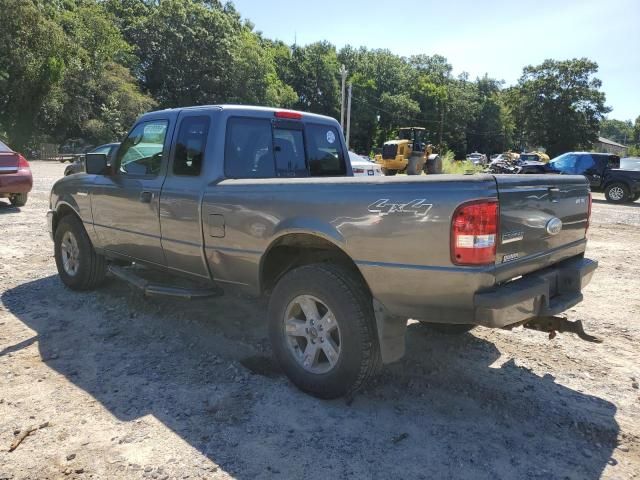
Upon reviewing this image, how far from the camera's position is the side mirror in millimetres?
4949

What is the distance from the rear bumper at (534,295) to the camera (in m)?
2.72

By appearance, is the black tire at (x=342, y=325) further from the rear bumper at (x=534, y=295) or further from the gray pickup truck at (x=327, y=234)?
the rear bumper at (x=534, y=295)

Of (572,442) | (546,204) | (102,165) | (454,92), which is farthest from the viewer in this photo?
(454,92)

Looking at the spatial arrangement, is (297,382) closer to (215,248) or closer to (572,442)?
(215,248)

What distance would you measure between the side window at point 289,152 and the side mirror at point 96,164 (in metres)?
1.84

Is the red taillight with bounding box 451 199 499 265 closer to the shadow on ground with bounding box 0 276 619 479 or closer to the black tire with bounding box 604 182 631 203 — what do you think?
the shadow on ground with bounding box 0 276 619 479

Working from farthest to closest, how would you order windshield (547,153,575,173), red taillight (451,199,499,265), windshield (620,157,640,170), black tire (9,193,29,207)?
windshield (547,153,575,173), windshield (620,157,640,170), black tire (9,193,29,207), red taillight (451,199,499,265)

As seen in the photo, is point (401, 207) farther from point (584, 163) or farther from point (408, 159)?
point (408, 159)

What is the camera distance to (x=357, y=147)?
69.8 metres

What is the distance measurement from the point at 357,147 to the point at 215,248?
67457 millimetres

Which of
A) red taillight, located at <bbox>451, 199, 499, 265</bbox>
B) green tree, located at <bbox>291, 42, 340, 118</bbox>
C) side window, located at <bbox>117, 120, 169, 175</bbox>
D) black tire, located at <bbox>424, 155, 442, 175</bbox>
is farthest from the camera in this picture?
green tree, located at <bbox>291, 42, 340, 118</bbox>

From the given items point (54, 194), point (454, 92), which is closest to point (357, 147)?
point (454, 92)

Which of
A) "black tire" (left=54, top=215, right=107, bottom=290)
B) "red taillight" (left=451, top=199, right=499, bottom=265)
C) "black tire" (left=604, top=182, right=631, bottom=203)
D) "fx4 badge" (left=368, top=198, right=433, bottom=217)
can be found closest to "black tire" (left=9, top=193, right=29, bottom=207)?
"black tire" (left=54, top=215, right=107, bottom=290)

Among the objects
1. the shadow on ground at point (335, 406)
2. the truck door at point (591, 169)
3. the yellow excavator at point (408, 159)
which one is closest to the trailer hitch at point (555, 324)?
the shadow on ground at point (335, 406)
